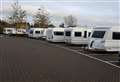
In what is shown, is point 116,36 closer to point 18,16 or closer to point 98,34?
point 98,34

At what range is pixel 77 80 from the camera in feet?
37.1

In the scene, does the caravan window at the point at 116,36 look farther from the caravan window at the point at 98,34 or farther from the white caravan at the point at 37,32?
the white caravan at the point at 37,32

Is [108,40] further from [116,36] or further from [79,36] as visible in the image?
[79,36]

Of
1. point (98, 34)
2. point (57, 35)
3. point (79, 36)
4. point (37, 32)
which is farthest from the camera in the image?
point (37, 32)

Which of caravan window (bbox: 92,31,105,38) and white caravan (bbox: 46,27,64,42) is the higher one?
caravan window (bbox: 92,31,105,38)

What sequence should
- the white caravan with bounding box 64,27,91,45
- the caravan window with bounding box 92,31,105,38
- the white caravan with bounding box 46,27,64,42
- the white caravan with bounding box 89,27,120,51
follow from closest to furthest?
the white caravan with bounding box 89,27,120,51 < the caravan window with bounding box 92,31,105,38 < the white caravan with bounding box 64,27,91,45 < the white caravan with bounding box 46,27,64,42

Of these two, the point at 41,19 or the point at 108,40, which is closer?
the point at 108,40

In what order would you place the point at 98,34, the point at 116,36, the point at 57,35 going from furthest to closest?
the point at 57,35, the point at 98,34, the point at 116,36

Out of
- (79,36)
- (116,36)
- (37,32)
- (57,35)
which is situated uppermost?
(116,36)

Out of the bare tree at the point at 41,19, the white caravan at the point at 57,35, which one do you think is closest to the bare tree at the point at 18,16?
the bare tree at the point at 41,19

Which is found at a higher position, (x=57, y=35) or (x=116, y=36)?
(x=116, y=36)

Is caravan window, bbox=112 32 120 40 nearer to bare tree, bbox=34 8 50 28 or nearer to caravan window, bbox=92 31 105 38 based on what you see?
caravan window, bbox=92 31 105 38

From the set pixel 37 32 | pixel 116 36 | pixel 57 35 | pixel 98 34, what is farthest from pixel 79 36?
pixel 37 32

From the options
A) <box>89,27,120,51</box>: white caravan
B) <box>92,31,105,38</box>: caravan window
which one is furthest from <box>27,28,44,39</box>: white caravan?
<box>89,27,120,51</box>: white caravan
